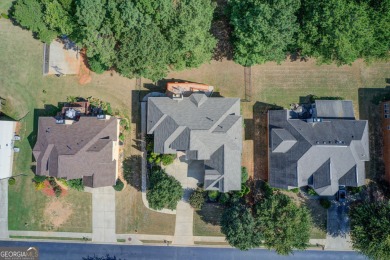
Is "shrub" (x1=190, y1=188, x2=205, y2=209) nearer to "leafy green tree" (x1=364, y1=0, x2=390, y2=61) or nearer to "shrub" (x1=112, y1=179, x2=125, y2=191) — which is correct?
"shrub" (x1=112, y1=179, x2=125, y2=191)

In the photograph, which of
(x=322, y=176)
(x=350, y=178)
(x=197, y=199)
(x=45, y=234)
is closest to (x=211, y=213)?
(x=197, y=199)

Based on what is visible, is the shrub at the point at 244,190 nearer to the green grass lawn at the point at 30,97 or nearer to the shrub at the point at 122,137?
the shrub at the point at 122,137

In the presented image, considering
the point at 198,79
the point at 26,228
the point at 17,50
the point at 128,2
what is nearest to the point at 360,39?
the point at 198,79

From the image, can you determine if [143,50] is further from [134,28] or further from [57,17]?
[57,17]

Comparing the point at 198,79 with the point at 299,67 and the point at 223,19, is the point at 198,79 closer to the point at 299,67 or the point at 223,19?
the point at 223,19

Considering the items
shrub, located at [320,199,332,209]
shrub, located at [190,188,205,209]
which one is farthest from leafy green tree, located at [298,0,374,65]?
shrub, located at [190,188,205,209]

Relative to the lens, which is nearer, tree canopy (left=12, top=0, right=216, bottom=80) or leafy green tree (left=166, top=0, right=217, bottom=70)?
leafy green tree (left=166, top=0, right=217, bottom=70)

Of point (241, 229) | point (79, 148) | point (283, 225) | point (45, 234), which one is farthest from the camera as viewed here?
point (45, 234)
